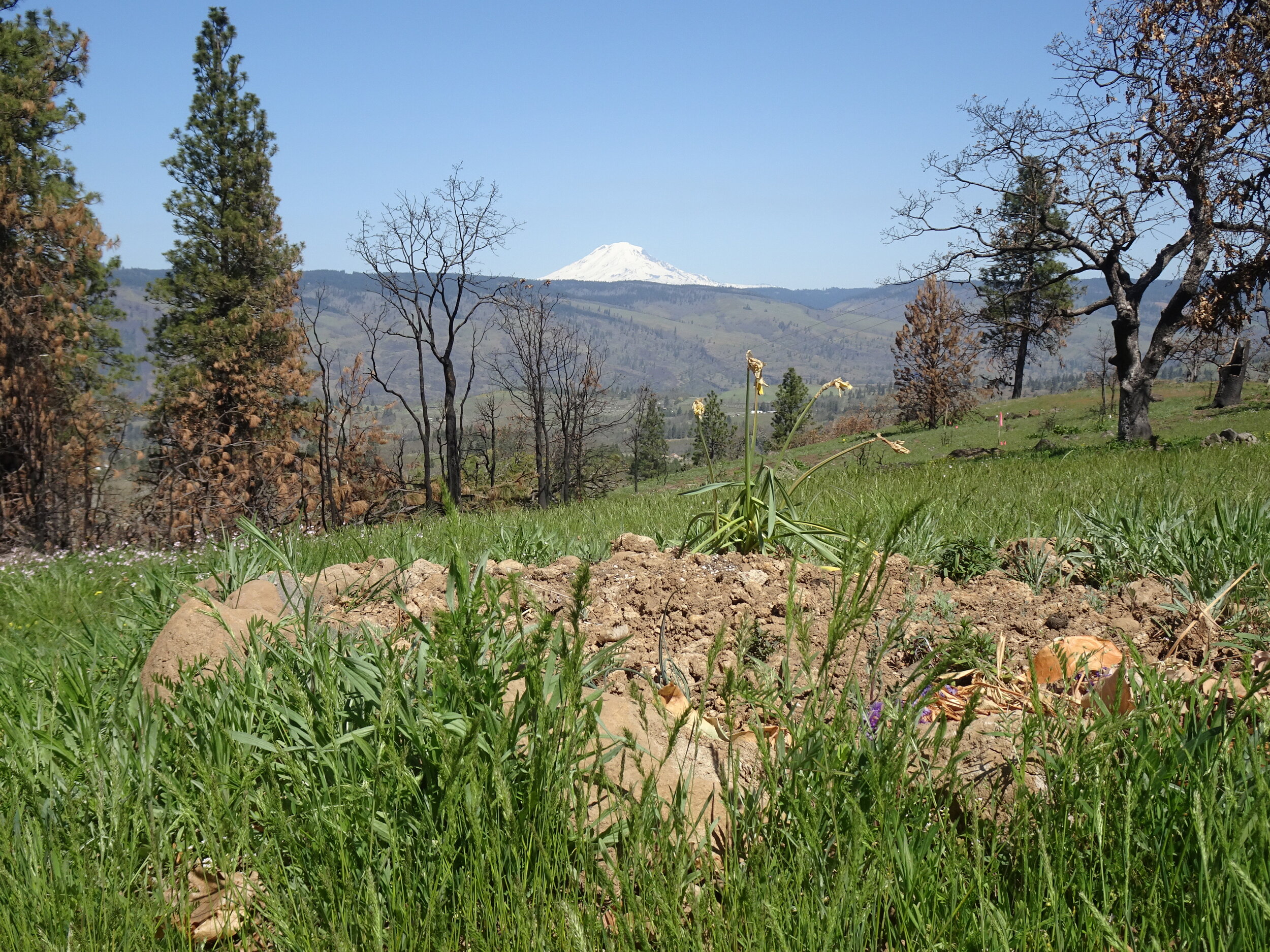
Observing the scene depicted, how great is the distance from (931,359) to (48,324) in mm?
39609

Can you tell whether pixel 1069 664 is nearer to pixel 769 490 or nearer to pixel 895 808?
pixel 895 808

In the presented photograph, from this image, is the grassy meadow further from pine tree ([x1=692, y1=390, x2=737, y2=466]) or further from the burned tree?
pine tree ([x1=692, y1=390, x2=737, y2=466])

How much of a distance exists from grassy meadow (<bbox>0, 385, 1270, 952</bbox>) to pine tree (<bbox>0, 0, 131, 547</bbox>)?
45.0 ft

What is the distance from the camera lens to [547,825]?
4.25 feet

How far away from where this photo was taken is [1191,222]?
614 inches

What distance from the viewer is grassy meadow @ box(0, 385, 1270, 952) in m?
1.17

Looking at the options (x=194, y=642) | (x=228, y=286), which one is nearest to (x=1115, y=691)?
(x=194, y=642)

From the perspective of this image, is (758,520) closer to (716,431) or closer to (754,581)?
(754,581)

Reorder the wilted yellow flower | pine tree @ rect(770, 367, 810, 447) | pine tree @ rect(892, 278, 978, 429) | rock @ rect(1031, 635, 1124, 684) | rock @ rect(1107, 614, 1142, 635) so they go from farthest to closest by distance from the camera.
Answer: pine tree @ rect(770, 367, 810, 447) → pine tree @ rect(892, 278, 978, 429) → the wilted yellow flower → rock @ rect(1107, 614, 1142, 635) → rock @ rect(1031, 635, 1124, 684)

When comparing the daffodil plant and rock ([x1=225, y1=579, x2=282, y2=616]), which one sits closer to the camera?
rock ([x1=225, y1=579, x2=282, y2=616])

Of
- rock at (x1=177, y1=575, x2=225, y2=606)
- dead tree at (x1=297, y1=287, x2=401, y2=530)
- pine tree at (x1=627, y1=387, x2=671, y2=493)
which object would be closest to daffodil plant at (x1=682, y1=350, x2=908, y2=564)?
rock at (x1=177, y1=575, x2=225, y2=606)

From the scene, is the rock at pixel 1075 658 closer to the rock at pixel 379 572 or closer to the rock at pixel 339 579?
the rock at pixel 379 572

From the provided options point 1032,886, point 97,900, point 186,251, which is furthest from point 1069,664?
point 186,251

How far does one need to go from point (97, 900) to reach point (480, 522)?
5356 mm
